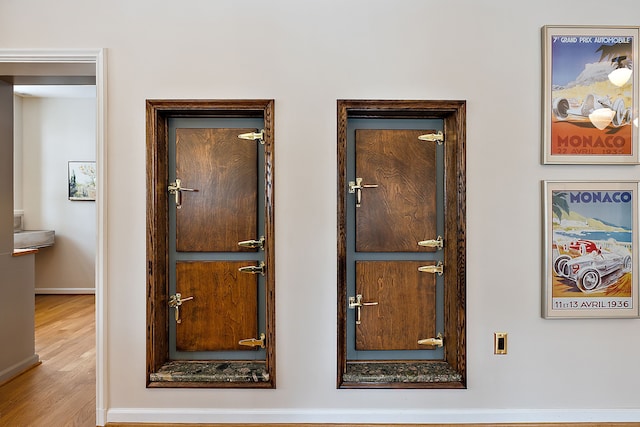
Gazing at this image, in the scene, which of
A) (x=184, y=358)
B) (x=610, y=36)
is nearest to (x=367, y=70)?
(x=610, y=36)

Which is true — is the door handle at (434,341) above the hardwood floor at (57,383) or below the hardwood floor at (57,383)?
above

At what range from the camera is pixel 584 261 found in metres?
2.48

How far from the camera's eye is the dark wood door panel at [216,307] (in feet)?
8.68

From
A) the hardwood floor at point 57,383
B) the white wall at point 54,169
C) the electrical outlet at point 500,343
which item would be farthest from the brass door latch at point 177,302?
the white wall at point 54,169

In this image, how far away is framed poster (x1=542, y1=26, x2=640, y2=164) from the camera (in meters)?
2.46

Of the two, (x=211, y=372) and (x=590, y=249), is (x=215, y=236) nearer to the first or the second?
(x=211, y=372)

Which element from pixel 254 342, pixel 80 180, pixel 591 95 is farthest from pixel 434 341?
pixel 80 180

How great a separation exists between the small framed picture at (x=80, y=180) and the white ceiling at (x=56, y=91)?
0.92 meters

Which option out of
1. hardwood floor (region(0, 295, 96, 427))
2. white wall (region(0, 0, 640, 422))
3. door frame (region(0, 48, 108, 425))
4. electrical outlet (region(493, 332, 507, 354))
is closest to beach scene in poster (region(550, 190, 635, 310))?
white wall (region(0, 0, 640, 422))

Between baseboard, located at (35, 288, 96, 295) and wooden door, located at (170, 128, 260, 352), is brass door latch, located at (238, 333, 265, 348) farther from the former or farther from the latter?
baseboard, located at (35, 288, 96, 295)

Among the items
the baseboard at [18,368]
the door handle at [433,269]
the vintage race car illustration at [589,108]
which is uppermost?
the vintage race car illustration at [589,108]

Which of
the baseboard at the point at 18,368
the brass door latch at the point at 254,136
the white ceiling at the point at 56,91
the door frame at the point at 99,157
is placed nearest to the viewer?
the door frame at the point at 99,157

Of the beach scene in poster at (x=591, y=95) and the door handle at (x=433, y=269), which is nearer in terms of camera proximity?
the beach scene in poster at (x=591, y=95)

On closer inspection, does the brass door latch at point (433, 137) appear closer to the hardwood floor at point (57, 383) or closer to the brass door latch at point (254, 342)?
the brass door latch at point (254, 342)
